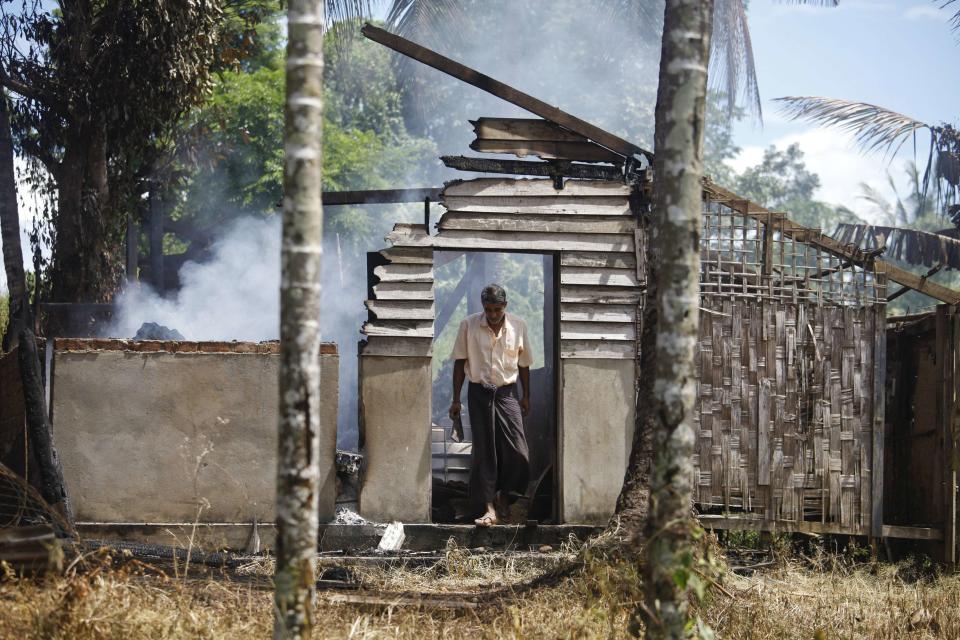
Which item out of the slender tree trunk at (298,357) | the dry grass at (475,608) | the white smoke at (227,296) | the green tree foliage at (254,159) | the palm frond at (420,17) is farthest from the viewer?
the palm frond at (420,17)

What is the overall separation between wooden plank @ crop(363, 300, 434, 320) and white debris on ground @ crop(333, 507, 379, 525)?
5.50 ft

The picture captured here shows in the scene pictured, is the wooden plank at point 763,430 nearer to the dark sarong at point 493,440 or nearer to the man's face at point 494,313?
the dark sarong at point 493,440

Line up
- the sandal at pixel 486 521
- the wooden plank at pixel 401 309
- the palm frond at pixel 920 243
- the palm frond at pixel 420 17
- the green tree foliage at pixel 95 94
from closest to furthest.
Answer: the sandal at pixel 486 521 → the wooden plank at pixel 401 309 → the green tree foliage at pixel 95 94 → the palm frond at pixel 920 243 → the palm frond at pixel 420 17

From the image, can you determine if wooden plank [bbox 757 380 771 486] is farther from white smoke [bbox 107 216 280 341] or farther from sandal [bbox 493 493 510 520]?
white smoke [bbox 107 216 280 341]

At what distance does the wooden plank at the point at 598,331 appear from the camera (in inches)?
366

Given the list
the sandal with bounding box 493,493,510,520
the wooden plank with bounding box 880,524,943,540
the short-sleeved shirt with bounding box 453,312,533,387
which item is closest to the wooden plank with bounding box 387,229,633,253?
A: the short-sleeved shirt with bounding box 453,312,533,387

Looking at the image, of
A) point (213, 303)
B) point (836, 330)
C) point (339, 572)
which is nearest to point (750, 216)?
point (836, 330)

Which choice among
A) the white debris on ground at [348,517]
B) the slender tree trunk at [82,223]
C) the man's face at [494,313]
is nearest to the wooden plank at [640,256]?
the man's face at [494,313]

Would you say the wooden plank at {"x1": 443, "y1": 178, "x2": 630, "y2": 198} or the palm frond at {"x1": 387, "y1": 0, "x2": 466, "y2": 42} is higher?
the palm frond at {"x1": 387, "y1": 0, "x2": 466, "y2": 42}

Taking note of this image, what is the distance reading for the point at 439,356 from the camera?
109 ft

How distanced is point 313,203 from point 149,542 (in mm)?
5307

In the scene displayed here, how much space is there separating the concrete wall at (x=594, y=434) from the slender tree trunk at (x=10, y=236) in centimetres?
555

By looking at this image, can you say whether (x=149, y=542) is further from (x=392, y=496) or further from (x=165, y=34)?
(x=165, y=34)

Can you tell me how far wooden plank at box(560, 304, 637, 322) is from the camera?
9328mm
